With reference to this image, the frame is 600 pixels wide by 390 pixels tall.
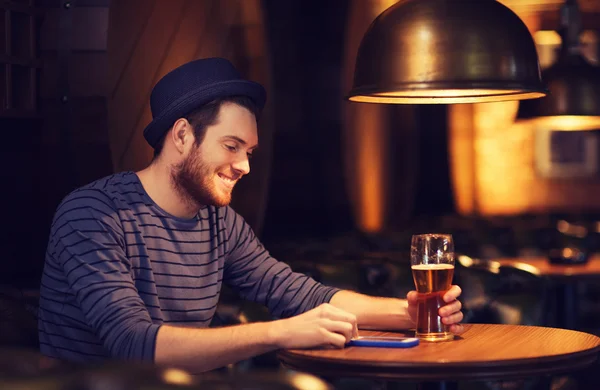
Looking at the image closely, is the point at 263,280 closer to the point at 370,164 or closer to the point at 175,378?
the point at 175,378

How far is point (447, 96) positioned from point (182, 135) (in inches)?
24.6

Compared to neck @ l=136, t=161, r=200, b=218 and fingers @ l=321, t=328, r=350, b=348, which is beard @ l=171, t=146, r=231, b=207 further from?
fingers @ l=321, t=328, r=350, b=348

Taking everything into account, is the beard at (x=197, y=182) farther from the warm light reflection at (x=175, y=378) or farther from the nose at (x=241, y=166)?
the warm light reflection at (x=175, y=378)

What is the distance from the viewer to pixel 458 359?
1.76m

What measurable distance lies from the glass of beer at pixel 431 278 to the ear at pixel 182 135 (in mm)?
542

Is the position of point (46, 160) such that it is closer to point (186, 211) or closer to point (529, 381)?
point (186, 211)

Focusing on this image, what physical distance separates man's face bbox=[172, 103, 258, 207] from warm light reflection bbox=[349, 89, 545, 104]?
10.7 inches

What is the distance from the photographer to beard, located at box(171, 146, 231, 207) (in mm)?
2113

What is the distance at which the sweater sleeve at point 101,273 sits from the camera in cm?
179

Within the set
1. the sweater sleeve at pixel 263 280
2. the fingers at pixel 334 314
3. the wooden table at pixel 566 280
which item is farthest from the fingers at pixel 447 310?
the wooden table at pixel 566 280

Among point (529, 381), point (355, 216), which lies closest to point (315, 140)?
point (355, 216)

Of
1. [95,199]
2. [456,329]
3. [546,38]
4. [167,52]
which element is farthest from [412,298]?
[546,38]

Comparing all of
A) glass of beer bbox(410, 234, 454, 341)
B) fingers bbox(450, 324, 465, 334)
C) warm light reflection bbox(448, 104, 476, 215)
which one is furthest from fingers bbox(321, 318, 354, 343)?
warm light reflection bbox(448, 104, 476, 215)

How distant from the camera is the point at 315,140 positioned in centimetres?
351
